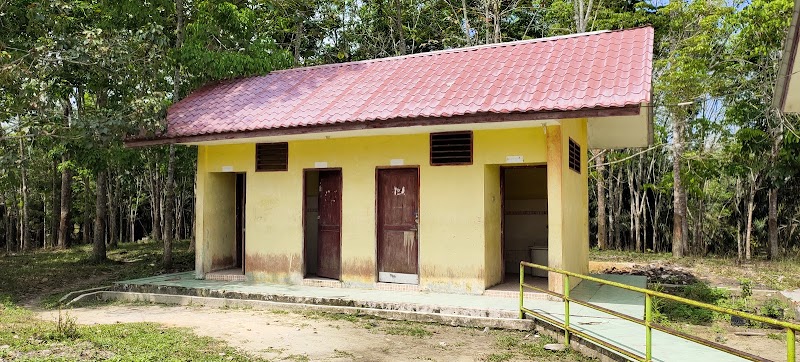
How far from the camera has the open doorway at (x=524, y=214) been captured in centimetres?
1138

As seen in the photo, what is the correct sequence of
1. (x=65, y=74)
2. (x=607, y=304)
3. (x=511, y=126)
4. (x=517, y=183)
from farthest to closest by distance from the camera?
(x=65, y=74) → (x=517, y=183) → (x=511, y=126) → (x=607, y=304)

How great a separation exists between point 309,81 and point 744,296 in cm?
844

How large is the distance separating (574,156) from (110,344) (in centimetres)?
694

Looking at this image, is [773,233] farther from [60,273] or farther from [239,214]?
[60,273]

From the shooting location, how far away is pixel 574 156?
9.66 m

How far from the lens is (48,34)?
11.3 meters

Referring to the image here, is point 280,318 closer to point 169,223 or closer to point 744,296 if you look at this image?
point 169,223

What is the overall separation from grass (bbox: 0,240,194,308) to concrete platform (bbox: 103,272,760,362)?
A: 6.01 feet

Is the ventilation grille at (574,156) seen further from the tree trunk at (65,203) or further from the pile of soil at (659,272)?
the tree trunk at (65,203)

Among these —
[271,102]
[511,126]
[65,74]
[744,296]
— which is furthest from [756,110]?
[65,74]

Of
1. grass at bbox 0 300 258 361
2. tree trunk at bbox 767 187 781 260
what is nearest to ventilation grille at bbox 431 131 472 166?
grass at bbox 0 300 258 361

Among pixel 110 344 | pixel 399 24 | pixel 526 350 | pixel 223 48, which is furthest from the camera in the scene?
pixel 399 24

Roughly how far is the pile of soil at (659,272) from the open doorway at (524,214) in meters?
2.54

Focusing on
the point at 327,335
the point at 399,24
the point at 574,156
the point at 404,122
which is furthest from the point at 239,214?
the point at 399,24
